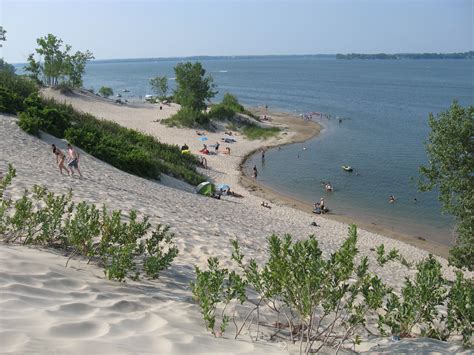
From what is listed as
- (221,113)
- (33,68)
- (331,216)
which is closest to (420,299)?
(331,216)

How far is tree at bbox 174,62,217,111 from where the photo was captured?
53875mm

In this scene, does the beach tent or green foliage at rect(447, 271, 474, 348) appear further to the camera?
the beach tent

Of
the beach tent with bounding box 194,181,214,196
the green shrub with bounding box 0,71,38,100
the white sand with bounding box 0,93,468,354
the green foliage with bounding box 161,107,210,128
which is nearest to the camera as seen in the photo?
the white sand with bounding box 0,93,468,354

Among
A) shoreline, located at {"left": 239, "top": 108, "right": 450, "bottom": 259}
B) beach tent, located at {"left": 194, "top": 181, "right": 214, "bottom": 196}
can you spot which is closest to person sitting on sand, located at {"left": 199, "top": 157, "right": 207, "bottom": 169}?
shoreline, located at {"left": 239, "top": 108, "right": 450, "bottom": 259}

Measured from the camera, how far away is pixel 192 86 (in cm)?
5394

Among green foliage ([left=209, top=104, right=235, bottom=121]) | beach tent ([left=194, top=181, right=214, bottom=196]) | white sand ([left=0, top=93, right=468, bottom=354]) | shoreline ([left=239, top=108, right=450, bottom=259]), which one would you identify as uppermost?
green foliage ([left=209, top=104, right=235, bottom=121])

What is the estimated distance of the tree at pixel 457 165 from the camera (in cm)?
1155

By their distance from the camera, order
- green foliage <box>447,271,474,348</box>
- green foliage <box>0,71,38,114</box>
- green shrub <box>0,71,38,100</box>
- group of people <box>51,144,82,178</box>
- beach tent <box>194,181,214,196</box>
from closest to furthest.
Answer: green foliage <box>447,271,474,348</box> → group of people <box>51,144,82,178</box> → green foliage <box>0,71,38,114</box> → beach tent <box>194,181,214,196</box> → green shrub <box>0,71,38,100</box>

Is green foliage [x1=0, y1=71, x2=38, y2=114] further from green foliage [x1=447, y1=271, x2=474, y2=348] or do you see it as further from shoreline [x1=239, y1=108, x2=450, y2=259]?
green foliage [x1=447, y1=271, x2=474, y2=348]

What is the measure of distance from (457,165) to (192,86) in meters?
44.9

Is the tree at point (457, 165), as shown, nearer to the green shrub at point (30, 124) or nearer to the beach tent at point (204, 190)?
the beach tent at point (204, 190)

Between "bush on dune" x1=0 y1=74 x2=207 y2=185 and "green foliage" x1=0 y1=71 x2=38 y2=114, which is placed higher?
"green foliage" x1=0 y1=71 x2=38 y2=114

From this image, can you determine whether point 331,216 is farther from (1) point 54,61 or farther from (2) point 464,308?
(1) point 54,61

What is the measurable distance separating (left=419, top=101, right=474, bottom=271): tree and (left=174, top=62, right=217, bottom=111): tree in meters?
43.7
